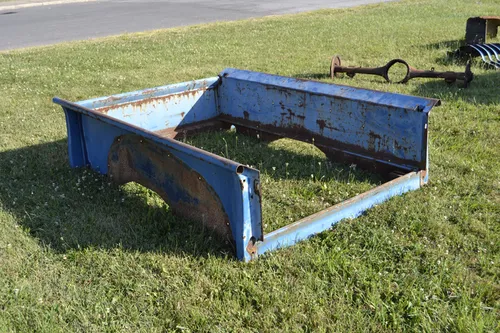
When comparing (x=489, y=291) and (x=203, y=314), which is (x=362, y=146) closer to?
(x=489, y=291)

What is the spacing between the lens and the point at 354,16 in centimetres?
1597

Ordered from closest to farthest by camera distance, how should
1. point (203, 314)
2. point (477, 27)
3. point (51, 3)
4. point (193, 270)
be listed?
point (203, 314) → point (193, 270) → point (477, 27) → point (51, 3)

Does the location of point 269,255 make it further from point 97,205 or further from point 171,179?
point 97,205

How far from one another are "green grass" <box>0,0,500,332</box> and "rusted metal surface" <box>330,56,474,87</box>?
0.47 metres

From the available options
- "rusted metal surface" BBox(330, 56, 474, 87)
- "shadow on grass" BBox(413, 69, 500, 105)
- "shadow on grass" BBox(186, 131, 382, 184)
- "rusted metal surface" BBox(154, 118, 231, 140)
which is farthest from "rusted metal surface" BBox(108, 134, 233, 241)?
"rusted metal surface" BBox(330, 56, 474, 87)

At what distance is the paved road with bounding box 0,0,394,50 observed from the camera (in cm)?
1510

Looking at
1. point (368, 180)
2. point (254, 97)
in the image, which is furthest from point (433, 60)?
point (368, 180)

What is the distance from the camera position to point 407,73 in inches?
311

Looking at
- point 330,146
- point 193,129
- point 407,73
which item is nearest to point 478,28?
point 407,73

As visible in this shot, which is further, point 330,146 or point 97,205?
point 330,146

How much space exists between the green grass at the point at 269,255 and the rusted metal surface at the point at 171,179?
0.39 feet

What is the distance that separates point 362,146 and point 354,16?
38.5 ft

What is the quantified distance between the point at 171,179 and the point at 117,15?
16.2 meters

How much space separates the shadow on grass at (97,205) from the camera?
380 centimetres
